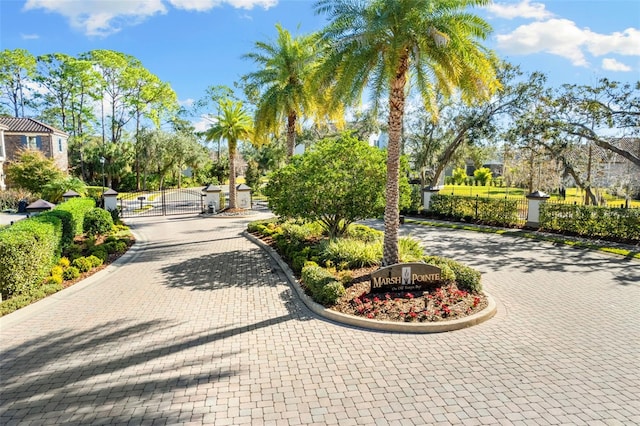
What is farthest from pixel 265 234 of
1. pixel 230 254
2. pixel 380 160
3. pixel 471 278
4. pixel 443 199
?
pixel 443 199

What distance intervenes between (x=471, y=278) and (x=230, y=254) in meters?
8.37

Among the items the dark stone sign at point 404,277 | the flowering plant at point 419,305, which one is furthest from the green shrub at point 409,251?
the flowering plant at point 419,305

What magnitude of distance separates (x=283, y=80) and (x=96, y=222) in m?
10.4

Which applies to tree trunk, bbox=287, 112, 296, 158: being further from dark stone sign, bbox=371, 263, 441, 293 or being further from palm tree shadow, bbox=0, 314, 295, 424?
palm tree shadow, bbox=0, 314, 295, 424

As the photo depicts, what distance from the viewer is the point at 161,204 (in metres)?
34.2

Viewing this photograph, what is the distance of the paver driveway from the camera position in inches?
205

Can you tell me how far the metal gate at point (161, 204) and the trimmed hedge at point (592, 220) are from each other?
21.2 meters

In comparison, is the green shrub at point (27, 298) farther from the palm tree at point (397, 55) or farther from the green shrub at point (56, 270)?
the palm tree at point (397, 55)

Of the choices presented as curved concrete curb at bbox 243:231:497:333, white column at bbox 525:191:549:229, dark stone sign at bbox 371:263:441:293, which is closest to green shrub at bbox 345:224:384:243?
dark stone sign at bbox 371:263:441:293

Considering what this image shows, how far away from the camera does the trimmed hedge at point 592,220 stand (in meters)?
16.7

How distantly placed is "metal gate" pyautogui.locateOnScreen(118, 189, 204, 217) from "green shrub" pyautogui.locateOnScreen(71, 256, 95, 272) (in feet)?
50.8

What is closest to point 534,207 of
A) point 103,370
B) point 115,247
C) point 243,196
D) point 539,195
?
point 539,195

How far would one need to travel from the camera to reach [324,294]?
8875 millimetres

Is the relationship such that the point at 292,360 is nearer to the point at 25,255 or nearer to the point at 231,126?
the point at 25,255
